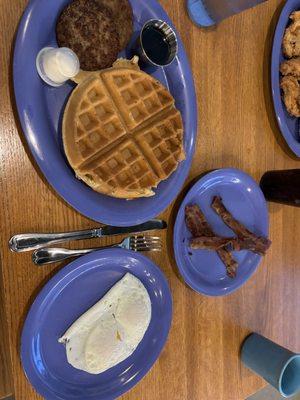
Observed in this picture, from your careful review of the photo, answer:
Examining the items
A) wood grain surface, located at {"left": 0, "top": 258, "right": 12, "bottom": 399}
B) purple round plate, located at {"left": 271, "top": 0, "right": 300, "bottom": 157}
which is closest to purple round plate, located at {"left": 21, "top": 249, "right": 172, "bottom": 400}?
wood grain surface, located at {"left": 0, "top": 258, "right": 12, "bottom": 399}

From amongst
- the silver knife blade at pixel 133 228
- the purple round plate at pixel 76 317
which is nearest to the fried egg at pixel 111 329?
the purple round plate at pixel 76 317

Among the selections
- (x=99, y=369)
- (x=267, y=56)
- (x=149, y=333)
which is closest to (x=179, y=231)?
(x=149, y=333)

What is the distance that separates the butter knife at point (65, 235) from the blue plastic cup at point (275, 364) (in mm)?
565

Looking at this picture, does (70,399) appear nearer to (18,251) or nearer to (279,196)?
(18,251)

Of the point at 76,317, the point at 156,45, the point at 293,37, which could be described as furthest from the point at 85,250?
the point at 293,37

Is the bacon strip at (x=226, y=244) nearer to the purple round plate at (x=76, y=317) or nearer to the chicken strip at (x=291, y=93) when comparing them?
the purple round plate at (x=76, y=317)

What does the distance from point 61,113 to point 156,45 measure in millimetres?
317

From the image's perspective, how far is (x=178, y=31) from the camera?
3.97 ft

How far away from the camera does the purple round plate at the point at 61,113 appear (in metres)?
0.93

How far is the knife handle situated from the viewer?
980 mm

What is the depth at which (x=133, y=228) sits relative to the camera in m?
1.16

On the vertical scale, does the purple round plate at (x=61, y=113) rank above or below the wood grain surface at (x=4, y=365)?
above

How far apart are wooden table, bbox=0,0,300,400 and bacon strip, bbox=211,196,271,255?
134mm

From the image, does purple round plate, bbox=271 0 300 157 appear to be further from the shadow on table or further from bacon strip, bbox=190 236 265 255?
bacon strip, bbox=190 236 265 255
